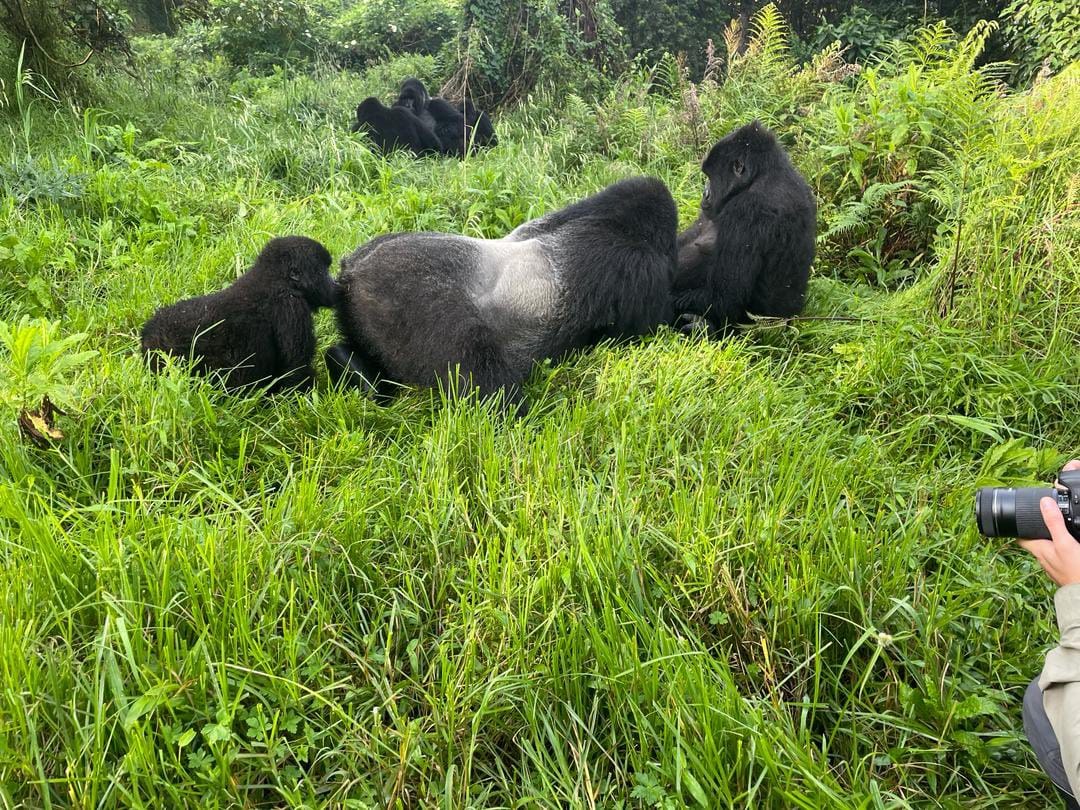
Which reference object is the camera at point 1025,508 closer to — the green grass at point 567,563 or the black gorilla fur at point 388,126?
the green grass at point 567,563

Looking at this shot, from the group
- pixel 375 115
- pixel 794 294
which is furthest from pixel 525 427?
pixel 375 115

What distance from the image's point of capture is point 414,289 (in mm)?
3041

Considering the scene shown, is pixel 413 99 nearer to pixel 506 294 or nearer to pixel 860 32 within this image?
pixel 506 294

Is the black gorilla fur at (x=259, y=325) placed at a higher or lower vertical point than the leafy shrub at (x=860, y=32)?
lower

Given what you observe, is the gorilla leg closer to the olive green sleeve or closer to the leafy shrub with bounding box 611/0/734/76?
the olive green sleeve

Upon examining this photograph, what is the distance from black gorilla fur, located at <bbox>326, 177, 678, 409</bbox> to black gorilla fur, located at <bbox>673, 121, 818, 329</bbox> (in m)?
0.34

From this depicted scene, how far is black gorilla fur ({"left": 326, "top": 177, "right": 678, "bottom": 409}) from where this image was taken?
9.93 ft

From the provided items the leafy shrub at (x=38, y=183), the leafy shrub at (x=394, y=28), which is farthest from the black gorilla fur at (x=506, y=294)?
the leafy shrub at (x=394, y=28)

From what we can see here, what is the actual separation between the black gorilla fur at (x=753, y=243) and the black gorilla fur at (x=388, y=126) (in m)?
3.42

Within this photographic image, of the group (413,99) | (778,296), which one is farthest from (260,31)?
(778,296)

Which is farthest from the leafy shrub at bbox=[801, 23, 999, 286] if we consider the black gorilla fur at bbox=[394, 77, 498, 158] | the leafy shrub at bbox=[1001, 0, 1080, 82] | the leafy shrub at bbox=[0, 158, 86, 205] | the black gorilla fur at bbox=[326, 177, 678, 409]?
the leafy shrub at bbox=[0, 158, 86, 205]

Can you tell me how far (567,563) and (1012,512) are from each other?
3.10 ft

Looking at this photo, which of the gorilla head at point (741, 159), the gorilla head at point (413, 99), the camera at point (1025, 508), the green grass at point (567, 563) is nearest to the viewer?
the camera at point (1025, 508)

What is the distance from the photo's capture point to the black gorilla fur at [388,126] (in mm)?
6605
